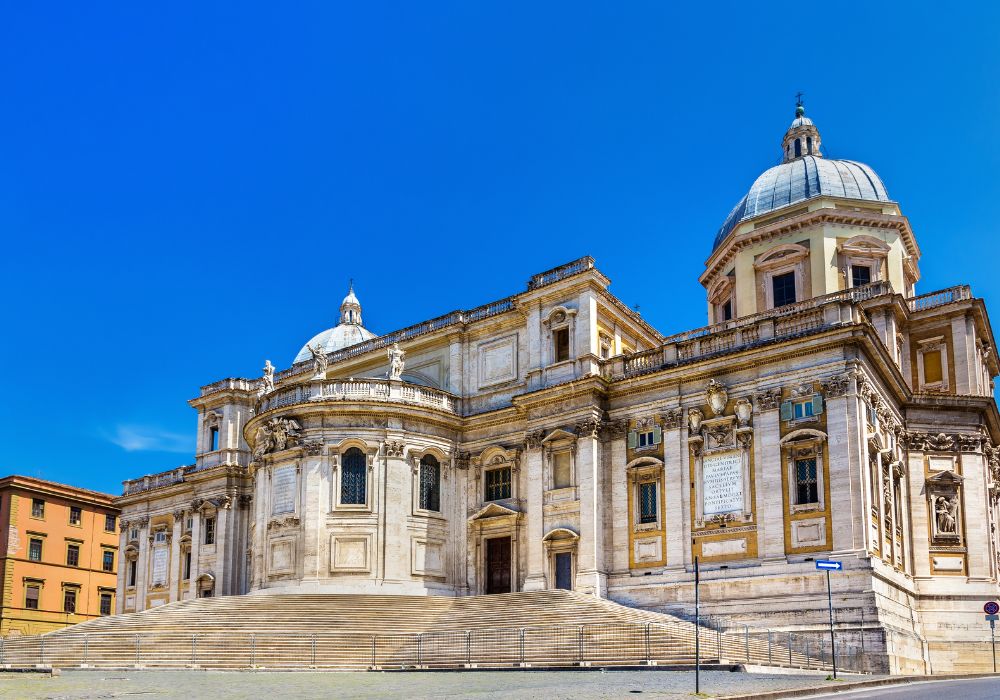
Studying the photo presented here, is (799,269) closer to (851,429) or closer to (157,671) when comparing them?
(851,429)

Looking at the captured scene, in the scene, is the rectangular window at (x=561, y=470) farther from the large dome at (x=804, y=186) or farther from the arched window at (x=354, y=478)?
the large dome at (x=804, y=186)

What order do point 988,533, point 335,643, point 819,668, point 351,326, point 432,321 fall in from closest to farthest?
point 819,668 < point 335,643 < point 988,533 < point 432,321 < point 351,326

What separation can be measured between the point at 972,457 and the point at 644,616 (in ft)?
53.8

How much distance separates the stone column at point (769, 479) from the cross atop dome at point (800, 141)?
67.9 feet

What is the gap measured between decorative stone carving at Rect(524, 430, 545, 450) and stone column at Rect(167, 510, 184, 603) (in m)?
25.9

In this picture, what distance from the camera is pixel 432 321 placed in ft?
165

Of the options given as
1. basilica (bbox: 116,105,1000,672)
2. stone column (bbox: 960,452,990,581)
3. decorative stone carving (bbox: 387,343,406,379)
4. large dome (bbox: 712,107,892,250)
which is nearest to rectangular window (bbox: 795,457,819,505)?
basilica (bbox: 116,105,1000,672)

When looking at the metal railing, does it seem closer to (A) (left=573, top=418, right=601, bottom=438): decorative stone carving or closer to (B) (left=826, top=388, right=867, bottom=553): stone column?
(B) (left=826, top=388, right=867, bottom=553): stone column

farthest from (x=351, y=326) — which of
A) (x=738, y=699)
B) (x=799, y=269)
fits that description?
(x=738, y=699)

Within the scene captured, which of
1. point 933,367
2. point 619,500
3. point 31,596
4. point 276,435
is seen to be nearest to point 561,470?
point 619,500

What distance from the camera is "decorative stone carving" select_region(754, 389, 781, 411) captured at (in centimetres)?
3778

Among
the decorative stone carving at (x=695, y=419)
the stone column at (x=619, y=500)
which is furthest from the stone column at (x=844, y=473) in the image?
the stone column at (x=619, y=500)

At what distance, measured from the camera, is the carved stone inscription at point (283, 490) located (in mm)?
44938

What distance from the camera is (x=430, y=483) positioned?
151 ft
